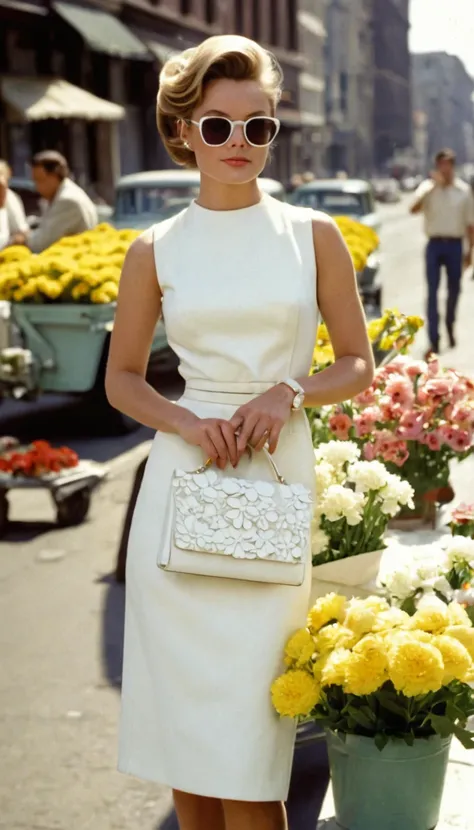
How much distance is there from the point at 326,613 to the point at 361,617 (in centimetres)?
8

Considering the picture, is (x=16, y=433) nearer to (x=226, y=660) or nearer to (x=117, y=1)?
(x=226, y=660)

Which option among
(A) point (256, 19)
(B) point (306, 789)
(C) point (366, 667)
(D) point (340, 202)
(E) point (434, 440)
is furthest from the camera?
(A) point (256, 19)

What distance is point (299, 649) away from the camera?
104 inches

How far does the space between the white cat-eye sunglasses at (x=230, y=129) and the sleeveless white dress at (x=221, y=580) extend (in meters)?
0.16

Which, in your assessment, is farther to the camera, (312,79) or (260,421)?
(312,79)

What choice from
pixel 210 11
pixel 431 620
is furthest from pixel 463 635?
pixel 210 11

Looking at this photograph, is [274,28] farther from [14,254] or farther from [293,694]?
[293,694]

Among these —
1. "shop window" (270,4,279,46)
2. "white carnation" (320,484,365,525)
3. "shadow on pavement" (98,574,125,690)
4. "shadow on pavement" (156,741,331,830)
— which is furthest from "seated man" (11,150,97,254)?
"shop window" (270,4,279,46)

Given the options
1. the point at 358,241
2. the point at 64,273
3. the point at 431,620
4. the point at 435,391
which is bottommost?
the point at 64,273

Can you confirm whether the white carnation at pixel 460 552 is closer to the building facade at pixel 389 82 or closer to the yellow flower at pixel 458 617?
the yellow flower at pixel 458 617

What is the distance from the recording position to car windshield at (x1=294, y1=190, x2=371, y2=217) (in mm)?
18219

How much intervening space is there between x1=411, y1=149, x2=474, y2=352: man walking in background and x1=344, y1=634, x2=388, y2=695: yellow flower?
10.1 meters

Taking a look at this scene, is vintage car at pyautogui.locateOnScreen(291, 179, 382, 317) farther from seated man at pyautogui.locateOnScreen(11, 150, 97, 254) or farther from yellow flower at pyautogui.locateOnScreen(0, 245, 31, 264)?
yellow flower at pyautogui.locateOnScreen(0, 245, 31, 264)

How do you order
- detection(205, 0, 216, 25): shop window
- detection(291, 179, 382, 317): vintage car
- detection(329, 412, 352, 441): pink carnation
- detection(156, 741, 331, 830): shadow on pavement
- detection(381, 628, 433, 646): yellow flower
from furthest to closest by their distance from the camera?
detection(205, 0, 216, 25): shop window
detection(291, 179, 382, 317): vintage car
detection(329, 412, 352, 441): pink carnation
detection(156, 741, 331, 830): shadow on pavement
detection(381, 628, 433, 646): yellow flower
